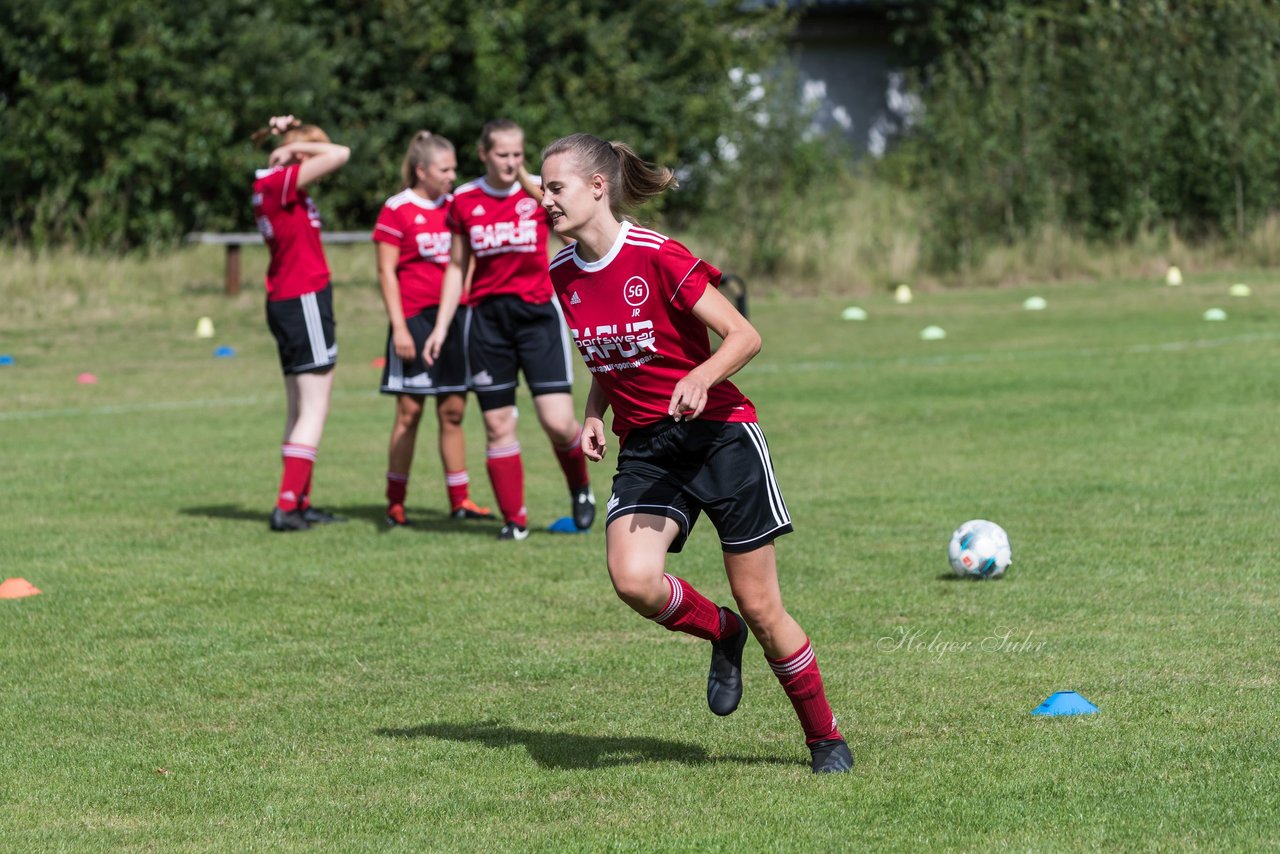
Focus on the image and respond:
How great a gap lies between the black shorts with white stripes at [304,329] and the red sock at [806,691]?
17.6ft

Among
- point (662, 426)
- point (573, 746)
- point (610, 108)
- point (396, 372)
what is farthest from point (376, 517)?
point (610, 108)

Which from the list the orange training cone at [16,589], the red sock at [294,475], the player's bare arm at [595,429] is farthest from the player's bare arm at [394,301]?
the player's bare arm at [595,429]

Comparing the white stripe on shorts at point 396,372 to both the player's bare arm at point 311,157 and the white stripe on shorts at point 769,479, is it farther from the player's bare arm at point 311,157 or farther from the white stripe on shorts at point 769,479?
the white stripe on shorts at point 769,479

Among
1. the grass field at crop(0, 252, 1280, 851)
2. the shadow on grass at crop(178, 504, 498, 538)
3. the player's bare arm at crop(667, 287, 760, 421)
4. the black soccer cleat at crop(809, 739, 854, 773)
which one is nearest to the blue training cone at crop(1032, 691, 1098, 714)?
the grass field at crop(0, 252, 1280, 851)

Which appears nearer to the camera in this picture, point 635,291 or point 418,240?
point 635,291

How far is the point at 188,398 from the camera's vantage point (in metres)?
16.2

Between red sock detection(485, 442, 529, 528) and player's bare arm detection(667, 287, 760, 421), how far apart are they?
431 cm

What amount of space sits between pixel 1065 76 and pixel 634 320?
80.3ft

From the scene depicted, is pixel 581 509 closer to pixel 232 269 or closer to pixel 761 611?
pixel 761 611

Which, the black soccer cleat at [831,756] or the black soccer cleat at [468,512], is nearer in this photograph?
the black soccer cleat at [831,756]

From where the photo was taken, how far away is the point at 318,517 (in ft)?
33.3

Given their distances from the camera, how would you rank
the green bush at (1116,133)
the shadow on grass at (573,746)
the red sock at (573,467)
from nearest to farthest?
the shadow on grass at (573,746) → the red sock at (573,467) → the green bush at (1116,133)

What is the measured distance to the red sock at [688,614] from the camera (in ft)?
17.5

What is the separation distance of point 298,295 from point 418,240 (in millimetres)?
755
